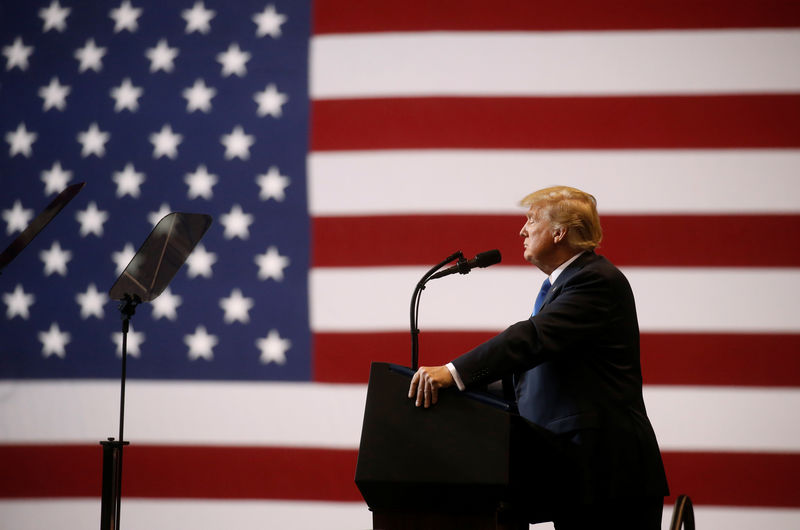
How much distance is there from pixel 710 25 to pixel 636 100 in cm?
40

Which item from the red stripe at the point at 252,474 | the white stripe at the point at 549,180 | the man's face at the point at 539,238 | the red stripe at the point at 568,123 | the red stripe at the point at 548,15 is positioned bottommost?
the red stripe at the point at 252,474

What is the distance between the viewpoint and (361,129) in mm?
2488

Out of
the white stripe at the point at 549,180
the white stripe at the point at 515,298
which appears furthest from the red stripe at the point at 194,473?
the white stripe at the point at 549,180

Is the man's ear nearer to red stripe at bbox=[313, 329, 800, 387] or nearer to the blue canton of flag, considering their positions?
red stripe at bbox=[313, 329, 800, 387]

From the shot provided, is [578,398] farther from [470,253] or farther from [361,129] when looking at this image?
[361,129]

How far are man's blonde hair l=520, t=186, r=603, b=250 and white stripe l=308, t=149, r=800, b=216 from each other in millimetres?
→ 794

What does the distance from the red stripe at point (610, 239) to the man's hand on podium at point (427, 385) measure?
1191 mm

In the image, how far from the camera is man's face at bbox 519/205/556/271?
5.23 ft

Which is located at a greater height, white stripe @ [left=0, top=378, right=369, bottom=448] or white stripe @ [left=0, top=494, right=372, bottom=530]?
white stripe @ [left=0, top=378, right=369, bottom=448]

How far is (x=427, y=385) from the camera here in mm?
1221

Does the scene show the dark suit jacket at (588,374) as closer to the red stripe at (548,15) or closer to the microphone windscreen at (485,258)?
the microphone windscreen at (485,258)

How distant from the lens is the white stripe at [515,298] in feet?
7.62

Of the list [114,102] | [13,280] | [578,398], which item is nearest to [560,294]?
[578,398]

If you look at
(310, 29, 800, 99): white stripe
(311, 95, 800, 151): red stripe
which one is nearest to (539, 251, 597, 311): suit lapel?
(311, 95, 800, 151): red stripe
